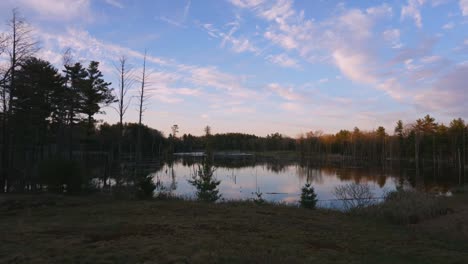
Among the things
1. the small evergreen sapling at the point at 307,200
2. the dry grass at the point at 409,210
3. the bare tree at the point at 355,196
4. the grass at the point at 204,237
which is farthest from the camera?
the bare tree at the point at 355,196

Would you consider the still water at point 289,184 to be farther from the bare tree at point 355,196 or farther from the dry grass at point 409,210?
the dry grass at point 409,210

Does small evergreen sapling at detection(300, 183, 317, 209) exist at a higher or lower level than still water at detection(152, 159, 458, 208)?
higher

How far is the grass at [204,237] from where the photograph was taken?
5266mm

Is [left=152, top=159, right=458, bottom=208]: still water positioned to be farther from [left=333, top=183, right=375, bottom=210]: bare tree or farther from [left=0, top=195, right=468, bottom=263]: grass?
[left=0, top=195, right=468, bottom=263]: grass

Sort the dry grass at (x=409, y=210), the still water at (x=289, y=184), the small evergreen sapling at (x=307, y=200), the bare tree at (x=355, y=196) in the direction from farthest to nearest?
the still water at (x=289, y=184), the bare tree at (x=355, y=196), the small evergreen sapling at (x=307, y=200), the dry grass at (x=409, y=210)

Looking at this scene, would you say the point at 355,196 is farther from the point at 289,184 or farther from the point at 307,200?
the point at 289,184

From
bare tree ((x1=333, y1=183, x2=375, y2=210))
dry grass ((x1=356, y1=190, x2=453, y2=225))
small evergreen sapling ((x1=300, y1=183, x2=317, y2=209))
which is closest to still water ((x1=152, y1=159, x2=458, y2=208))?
bare tree ((x1=333, y1=183, x2=375, y2=210))

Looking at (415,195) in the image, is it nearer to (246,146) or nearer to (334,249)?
(334,249)

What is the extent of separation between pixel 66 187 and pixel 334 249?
1232cm

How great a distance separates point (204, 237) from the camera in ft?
21.7

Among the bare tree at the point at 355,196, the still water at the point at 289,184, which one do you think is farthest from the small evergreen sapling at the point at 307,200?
the still water at the point at 289,184

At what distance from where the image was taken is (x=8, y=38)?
50.9ft

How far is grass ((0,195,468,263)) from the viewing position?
5.27 metres

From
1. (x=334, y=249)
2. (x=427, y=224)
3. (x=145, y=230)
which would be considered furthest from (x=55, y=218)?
(x=427, y=224)
